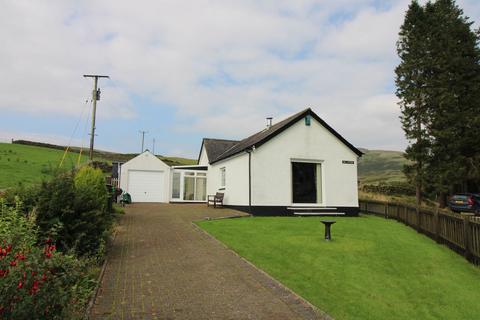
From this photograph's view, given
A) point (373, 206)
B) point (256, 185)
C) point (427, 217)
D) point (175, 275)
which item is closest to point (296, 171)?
point (256, 185)

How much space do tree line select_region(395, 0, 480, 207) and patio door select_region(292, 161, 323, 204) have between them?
Answer: 1452cm

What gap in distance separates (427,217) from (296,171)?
7976 millimetres

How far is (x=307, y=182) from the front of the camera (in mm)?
19891

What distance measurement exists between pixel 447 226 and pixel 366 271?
516 cm

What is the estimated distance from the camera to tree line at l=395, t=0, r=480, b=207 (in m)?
28.5

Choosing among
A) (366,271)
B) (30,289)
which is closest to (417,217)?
(366,271)

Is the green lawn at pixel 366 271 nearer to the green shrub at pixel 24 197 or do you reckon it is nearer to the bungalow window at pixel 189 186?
the green shrub at pixel 24 197

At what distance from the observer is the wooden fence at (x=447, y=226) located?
9109 millimetres

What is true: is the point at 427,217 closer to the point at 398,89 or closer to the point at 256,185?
the point at 256,185

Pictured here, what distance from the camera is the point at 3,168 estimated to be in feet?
76.9

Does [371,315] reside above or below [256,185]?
below

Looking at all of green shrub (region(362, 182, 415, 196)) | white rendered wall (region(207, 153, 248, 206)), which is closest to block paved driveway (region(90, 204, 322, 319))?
white rendered wall (region(207, 153, 248, 206))

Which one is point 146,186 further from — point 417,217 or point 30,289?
point 30,289

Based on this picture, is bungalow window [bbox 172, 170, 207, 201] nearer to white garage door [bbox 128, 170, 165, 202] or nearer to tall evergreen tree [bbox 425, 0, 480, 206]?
white garage door [bbox 128, 170, 165, 202]
